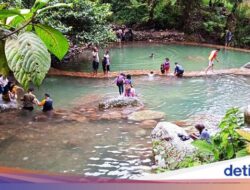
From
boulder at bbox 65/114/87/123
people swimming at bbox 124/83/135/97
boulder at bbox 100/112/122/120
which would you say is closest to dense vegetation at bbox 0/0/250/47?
people swimming at bbox 124/83/135/97

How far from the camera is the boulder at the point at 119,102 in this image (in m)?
14.4

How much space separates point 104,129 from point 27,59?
11162 millimetres

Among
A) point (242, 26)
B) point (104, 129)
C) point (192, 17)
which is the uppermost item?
point (192, 17)

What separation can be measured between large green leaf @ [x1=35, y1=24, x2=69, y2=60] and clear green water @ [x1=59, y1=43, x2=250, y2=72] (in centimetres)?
1911

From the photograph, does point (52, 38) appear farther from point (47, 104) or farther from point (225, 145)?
point (47, 104)

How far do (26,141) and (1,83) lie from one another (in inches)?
166

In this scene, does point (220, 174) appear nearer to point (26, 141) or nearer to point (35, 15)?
point (35, 15)

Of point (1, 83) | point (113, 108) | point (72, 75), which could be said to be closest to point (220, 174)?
point (113, 108)

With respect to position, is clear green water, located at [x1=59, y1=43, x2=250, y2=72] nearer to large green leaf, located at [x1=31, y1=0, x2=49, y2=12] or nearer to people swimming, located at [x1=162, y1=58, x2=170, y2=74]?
people swimming, located at [x1=162, y1=58, x2=170, y2=74]

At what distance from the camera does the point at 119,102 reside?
14.5m

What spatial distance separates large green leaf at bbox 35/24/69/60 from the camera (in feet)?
4.40

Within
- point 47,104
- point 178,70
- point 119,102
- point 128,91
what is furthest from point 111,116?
point 178,70

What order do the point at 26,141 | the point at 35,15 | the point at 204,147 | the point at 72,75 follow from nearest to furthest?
the point at 35,15 < the point at 204,147 < the point at 26,141 < the point at 72,75

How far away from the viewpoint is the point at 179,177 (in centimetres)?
254
